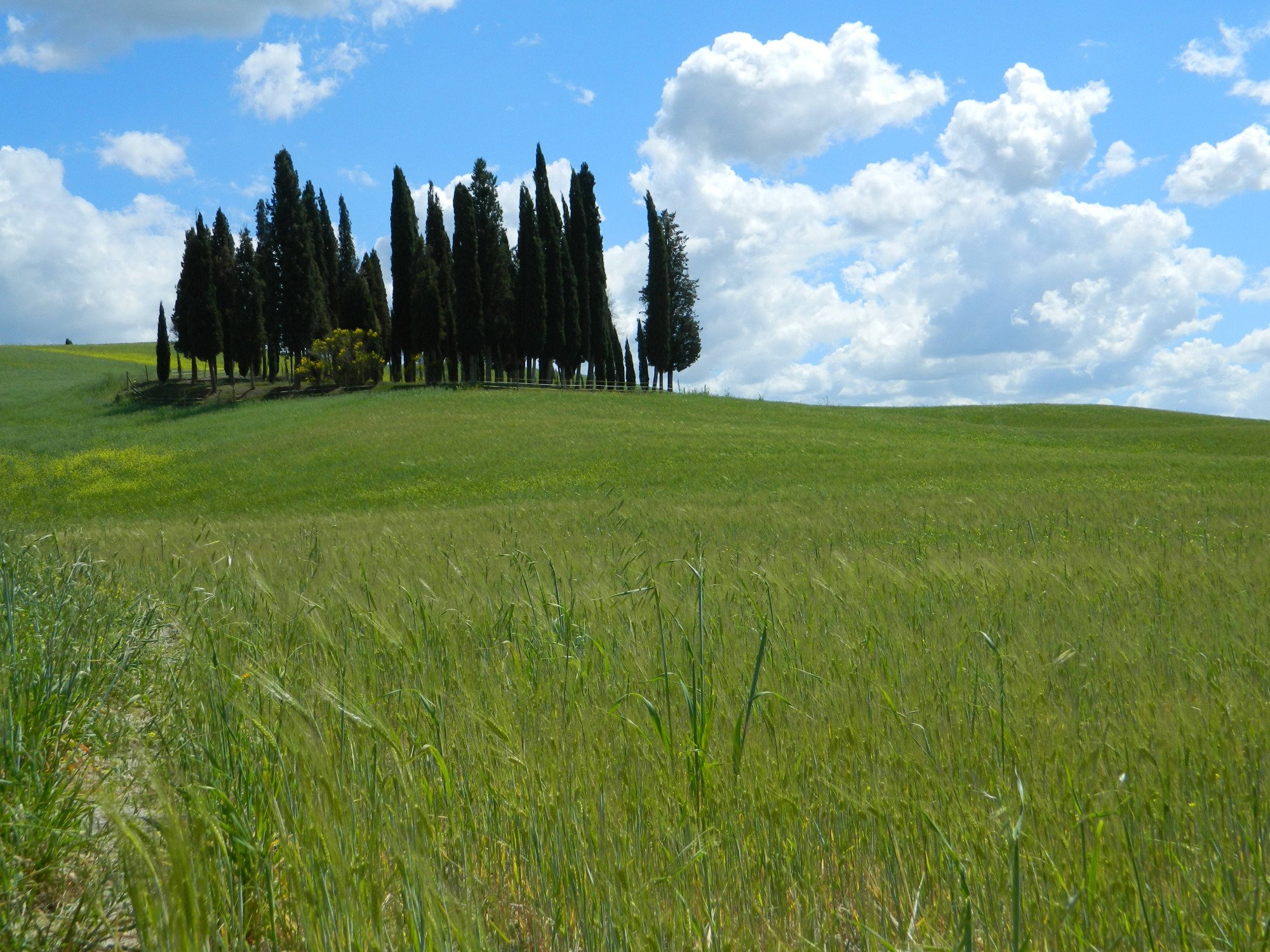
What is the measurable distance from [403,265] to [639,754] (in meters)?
55.9

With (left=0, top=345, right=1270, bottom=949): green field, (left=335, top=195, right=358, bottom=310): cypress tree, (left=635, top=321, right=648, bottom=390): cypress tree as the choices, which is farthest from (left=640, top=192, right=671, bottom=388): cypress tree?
(left=0, top=345, right=1270, bottom=949): green field

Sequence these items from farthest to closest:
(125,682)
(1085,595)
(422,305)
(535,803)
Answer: (422,305)
(1085,595)
(125,682)
(535,803)

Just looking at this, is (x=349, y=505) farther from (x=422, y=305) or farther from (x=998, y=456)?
(x=422, y=305)

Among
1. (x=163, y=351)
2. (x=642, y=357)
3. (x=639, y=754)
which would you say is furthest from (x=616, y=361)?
(x=639, y=754)

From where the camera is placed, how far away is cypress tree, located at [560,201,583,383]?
5216 cm

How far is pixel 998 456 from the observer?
84.4ft

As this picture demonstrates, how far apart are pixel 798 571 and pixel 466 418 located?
31576 mm

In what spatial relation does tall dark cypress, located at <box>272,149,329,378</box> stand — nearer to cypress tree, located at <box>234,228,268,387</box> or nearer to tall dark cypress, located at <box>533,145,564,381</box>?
cypress tree, located at <box>234,228,268,387</box>

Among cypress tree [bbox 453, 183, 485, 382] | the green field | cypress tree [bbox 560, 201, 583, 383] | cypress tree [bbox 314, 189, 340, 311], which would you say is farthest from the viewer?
cypress tree [bbox 314, 189, 340, 311]

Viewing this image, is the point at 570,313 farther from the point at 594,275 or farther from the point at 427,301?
the point at 427,301

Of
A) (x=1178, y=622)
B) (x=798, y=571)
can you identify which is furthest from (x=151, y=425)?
(x=1178, y=622)

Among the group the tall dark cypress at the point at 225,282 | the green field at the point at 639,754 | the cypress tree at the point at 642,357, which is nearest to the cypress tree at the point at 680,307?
the cypress tree at the point at 642,357

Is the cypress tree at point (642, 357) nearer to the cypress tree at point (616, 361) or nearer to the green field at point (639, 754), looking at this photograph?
the cypress tree at point (616, 361)

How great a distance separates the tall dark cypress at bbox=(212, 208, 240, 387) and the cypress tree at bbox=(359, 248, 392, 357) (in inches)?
391
